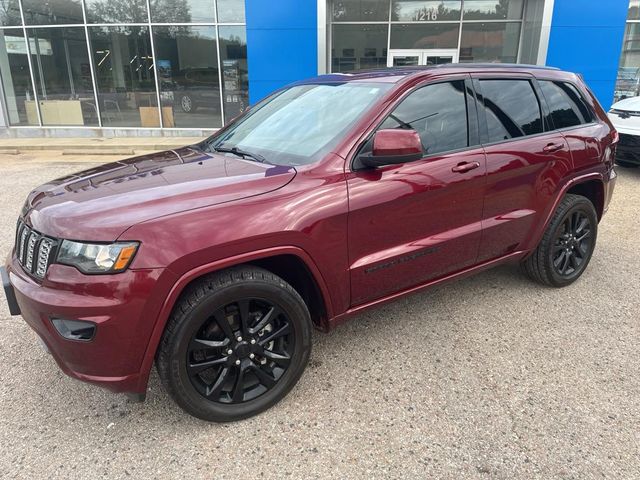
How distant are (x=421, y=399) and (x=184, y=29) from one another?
1356 centimetres

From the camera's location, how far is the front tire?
234 cm

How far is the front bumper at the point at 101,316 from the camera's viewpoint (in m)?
2.14

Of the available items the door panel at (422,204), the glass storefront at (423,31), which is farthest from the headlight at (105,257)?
the glass storefront at (423,31)

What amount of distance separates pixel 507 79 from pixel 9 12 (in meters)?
15.7

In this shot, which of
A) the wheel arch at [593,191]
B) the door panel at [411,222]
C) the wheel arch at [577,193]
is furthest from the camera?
the wheel arch at [593,191]

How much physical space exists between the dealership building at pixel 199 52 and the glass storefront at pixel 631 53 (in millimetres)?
28

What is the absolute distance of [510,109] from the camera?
142 inches

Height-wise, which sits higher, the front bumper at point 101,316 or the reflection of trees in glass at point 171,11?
the reflection of trees in glass at point 171,11

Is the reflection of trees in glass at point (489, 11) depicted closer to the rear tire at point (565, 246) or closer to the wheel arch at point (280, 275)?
the rear tire at point (565, 246)

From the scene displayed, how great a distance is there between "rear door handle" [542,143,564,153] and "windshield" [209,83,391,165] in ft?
4.80

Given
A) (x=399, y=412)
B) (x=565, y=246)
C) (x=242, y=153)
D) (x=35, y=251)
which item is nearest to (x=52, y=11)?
(x=242, y=153)

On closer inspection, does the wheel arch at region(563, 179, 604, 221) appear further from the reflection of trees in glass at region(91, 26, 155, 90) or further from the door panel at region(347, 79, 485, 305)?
the reflection of trees in glass at region(91, 26, 155, 90)

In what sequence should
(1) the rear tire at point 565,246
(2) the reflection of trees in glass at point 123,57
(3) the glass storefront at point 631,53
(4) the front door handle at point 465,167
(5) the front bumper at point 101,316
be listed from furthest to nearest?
(2) the reflection of trees in glass at point 123,57, (3) the glass storefront at point 631,53, (1) the rear tire at point 565,246, (4) the front door handle at point 465,167, (5) the front bumper at point 101,316

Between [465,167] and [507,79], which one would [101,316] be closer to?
[465,167]
